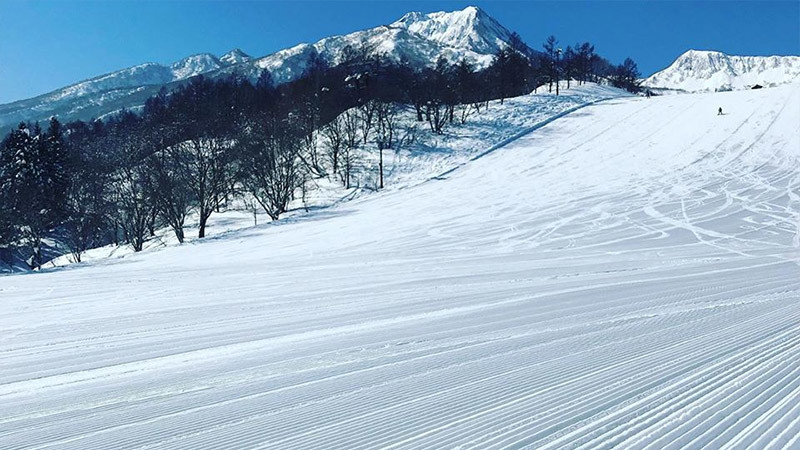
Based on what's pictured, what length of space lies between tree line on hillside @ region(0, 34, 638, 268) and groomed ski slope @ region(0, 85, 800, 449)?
23.1m

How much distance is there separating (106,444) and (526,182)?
105 ft

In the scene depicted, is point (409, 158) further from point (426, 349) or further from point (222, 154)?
point (426, 349)

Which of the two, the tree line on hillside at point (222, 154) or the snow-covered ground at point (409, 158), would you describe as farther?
the snow-covered ground at point (409, 158)

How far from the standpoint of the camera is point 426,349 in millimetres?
5605

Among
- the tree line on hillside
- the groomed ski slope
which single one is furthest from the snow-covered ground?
the groomed ski slope

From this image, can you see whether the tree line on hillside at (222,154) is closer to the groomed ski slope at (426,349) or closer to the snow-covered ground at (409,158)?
the snow-covered ground at (409,158)

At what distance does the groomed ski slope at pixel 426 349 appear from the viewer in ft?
12.2

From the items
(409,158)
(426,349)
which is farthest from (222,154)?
(426,349)

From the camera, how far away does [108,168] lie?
51375 mm

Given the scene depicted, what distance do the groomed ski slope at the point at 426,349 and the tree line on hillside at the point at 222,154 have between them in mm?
23077

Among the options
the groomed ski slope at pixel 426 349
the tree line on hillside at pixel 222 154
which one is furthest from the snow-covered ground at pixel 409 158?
the groomed ski slope at pixel 426 349

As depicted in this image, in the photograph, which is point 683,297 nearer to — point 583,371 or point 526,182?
point 583,371

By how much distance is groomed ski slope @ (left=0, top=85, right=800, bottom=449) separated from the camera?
373 centimetres

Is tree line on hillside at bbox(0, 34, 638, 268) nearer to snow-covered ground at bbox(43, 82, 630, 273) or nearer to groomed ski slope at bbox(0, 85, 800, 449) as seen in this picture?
snow-covered ground at bbox(43, 82, 630, 273)
